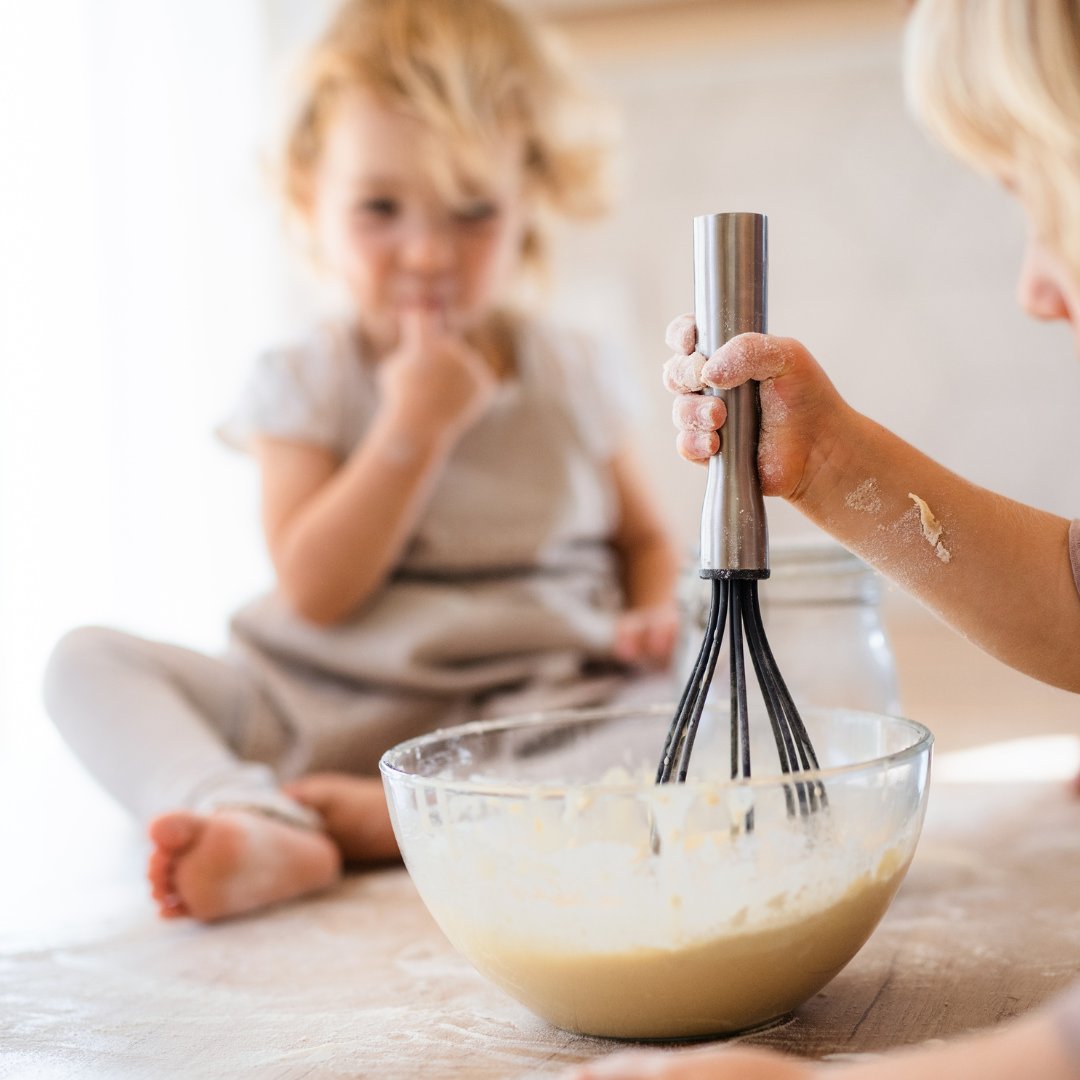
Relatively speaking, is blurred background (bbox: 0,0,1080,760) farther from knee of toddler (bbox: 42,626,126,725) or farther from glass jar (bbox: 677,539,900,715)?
glass jar (bbox: 677,539,900,715)

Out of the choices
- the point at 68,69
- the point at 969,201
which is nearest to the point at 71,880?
the point at 68,69

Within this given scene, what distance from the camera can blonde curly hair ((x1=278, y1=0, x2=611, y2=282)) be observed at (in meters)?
1.16

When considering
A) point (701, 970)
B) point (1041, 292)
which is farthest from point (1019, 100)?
point (701, 970)

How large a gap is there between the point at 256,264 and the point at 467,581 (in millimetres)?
1058

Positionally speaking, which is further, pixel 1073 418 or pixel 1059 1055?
pixel 1073 418

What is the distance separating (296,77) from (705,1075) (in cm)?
113

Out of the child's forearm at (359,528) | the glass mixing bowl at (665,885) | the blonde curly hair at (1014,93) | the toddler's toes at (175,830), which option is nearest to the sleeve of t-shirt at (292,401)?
the child's forearm at (359,528)

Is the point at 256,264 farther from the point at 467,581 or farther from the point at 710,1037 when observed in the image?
the point at 710,1037

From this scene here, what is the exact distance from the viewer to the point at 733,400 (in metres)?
0.50

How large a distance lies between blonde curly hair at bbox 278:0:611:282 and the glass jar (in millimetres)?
549

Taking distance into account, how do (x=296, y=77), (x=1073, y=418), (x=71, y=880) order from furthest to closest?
(x=1073, y=418)
(x=296, y=77)
(x=71, y=880)

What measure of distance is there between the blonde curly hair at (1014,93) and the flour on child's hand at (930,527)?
0.85ft

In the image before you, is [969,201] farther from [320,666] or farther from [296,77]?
[320,666]

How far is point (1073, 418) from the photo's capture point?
89.4 inches
